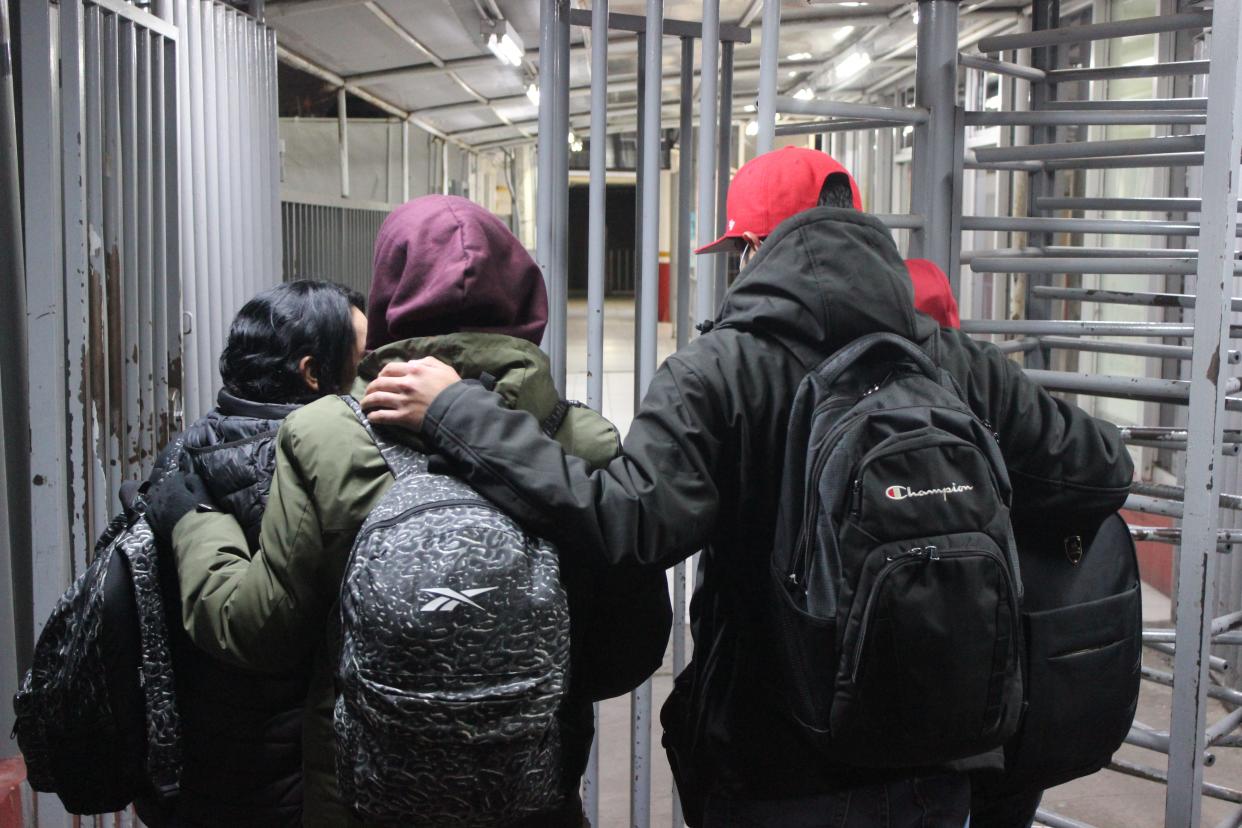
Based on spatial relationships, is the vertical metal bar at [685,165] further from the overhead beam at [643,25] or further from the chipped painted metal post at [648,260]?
the chipped painted metal post at [648,260]

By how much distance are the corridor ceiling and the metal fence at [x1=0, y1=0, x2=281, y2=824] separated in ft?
8.27

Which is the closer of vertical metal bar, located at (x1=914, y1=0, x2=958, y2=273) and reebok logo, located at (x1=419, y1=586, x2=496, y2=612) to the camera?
reebok logo, located at (x1=419, y1=586, x2=496, y2=612)

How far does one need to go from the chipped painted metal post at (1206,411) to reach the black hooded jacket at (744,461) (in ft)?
2.09

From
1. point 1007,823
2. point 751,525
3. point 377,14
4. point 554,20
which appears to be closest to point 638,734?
point 1007,823

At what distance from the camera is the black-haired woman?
1950 mm

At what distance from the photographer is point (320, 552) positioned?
1.66 meters

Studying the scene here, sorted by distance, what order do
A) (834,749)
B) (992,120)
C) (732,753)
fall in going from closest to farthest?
(834,749)
(732,753)
(992,120)

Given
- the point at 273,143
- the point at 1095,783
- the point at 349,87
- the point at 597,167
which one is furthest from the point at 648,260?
the point at 349,87

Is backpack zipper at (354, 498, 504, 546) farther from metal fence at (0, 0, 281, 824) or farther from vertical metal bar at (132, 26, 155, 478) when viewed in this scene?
vertical metal bar at (132, 26, 155, 478)

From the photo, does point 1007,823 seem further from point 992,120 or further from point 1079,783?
point 1079,783

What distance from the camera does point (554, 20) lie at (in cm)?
277

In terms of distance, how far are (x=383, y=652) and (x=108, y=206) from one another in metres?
1.90

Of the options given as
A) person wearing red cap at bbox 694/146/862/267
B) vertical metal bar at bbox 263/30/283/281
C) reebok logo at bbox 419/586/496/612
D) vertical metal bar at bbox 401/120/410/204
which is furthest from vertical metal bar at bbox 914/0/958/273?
vertical metal bar at bbox 401/120/410/204

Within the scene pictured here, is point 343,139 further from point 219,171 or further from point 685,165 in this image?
point 685,165
